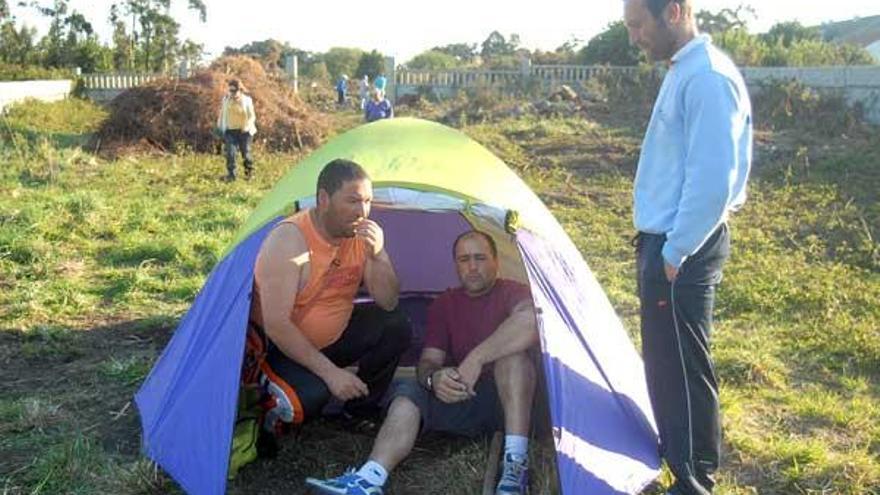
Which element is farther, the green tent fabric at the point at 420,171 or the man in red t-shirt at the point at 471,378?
the green tent fabric at the point at 420,171

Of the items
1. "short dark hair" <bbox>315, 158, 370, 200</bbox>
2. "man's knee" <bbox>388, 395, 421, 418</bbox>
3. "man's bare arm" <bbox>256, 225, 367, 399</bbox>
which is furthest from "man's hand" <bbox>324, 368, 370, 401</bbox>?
"short dark hair" <bbox>315, 158, 370, 200</bbox>

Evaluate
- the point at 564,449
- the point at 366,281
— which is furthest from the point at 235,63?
the point at 564,449

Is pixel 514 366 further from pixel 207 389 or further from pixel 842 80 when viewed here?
pixel 842 80

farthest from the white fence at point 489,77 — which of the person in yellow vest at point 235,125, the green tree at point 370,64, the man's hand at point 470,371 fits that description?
the man's hand at point 470,371

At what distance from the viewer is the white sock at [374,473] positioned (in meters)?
3.17

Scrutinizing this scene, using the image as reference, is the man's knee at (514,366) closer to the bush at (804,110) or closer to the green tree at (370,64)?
the bush at (804,110)

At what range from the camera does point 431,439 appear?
12.8 feet

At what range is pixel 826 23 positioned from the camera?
55.1 metres

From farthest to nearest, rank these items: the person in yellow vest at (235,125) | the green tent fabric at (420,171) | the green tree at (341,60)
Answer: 1. the green tree at (341,60)
2. the person in yellow vest at (235,125)
3. the green tent fabric at (420,171)

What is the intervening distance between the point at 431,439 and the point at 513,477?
74 cm

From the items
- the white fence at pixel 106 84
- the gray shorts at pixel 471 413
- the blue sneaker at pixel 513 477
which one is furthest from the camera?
the white fence at pixel 106 84

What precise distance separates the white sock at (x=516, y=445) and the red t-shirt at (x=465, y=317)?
601mm

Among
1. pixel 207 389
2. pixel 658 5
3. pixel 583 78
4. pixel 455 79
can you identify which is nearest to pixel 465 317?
pixel 207 389

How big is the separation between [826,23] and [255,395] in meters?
59.1
